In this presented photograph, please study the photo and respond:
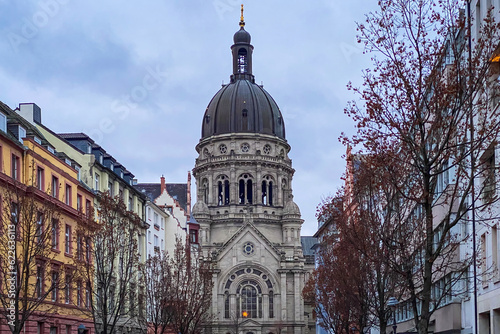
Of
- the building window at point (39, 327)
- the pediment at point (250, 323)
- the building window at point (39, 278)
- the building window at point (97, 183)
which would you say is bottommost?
the pediment at point (250, 323)

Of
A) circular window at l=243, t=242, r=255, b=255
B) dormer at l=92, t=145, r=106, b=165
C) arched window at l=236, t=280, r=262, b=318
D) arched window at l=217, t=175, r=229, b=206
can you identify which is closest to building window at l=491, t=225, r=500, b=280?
dormer at l=92, t=145, r=106, b=165

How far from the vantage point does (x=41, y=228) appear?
36.2 metres

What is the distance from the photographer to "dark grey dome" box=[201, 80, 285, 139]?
135500 mm

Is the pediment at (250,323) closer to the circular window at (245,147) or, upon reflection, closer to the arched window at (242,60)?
the circular window at (245,147)

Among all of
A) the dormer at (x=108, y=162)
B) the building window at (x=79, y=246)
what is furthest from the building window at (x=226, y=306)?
the building window at (x=79, y=246)

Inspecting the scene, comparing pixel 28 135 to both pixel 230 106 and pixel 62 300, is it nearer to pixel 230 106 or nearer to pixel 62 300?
pixel 62 300

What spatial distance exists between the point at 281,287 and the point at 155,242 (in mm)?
58160

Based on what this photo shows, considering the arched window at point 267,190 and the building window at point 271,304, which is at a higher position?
the arched window at point 267,190

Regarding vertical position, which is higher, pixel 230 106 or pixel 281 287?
pixel 230 106

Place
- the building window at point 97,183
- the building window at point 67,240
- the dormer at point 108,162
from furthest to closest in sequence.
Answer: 1. the dormer at point 108,162
2. the building window at point 97,183
3. the building window at point 67,240

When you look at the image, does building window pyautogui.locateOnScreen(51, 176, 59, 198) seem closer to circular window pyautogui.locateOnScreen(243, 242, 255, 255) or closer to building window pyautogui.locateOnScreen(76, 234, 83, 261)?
building window pyautogui.locateOnScreen(76, 234, 83, 261)

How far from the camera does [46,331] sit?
3956cm

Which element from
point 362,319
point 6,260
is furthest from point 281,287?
point 6,260

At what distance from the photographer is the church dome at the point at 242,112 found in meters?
136
